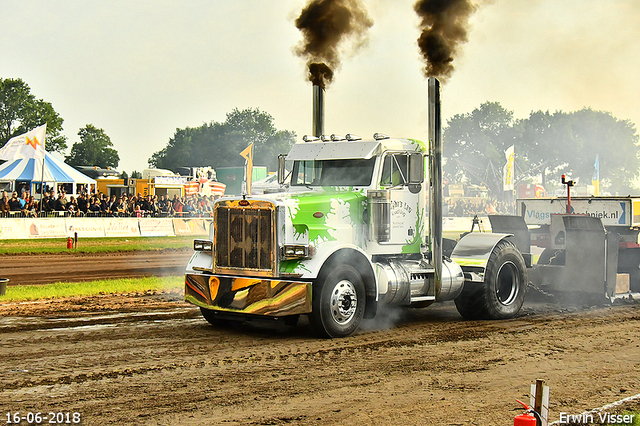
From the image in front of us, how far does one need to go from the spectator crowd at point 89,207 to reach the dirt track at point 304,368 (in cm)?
1787

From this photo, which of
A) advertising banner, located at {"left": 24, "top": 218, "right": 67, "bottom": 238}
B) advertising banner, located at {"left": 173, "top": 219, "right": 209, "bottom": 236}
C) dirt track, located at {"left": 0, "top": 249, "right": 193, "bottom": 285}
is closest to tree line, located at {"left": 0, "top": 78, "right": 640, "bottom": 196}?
advertising banner, located at {"left": 173, "top": 219, "right": 209, "bottom": 236}

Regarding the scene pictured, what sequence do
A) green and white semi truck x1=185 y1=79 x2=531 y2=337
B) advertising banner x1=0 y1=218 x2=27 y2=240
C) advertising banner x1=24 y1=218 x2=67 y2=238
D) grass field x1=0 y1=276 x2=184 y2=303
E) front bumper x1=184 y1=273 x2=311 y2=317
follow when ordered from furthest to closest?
1. advertising banner x1=24 y1=218 x2=67 y2=238
2. advertising banner x1=0 y1=218 x2=27 y2=240
3. grass field x1=0 y1=276 x2=184 y2=303
4. green and white semi truck x1=185 y1=79 x2=531 y2=337
5. front bumper x1=184 y1=273 x2=311 y2=317

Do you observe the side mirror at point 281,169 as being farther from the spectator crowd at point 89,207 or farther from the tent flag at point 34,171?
the tent flag at point 34,171

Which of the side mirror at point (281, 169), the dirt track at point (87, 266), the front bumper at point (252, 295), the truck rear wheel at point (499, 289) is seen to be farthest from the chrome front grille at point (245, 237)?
the dirt track at point (87, 266)

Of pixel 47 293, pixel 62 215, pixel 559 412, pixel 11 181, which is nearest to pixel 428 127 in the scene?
pixel 559 412

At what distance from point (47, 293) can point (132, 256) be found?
10344mm

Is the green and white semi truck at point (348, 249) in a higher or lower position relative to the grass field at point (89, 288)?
higher

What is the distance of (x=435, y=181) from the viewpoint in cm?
1062

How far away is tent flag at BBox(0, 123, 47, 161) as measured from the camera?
3014cm

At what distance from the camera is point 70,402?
6055 mm

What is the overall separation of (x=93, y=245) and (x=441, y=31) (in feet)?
66.0

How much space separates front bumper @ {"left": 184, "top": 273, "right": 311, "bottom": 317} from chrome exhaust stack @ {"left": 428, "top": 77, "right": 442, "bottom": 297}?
2.61 meters

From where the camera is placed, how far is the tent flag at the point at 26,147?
98.9 ft

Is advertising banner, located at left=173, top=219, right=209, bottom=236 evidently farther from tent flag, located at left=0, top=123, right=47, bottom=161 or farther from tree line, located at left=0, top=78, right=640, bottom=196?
tree line, located at left=0, top=78, right=640, bottom=196
